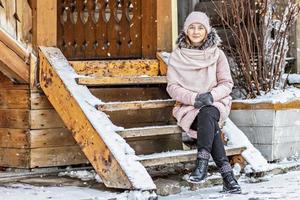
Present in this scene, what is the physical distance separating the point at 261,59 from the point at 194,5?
2.28m

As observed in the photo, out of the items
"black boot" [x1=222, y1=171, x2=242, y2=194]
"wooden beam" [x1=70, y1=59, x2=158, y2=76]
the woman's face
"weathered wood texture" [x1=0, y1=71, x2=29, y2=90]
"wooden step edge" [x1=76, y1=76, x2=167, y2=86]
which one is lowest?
"black boot" [x1=222, y1=171, x2=242, y2=194]

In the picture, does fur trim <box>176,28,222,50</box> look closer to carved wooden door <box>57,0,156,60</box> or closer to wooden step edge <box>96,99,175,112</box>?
wooden step edge <box>96,99,175,112</box>

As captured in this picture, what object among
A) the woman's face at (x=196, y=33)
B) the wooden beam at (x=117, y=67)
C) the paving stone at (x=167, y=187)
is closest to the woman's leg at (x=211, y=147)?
the paving stone at (x=167, y=187)

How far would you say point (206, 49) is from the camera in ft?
14.8

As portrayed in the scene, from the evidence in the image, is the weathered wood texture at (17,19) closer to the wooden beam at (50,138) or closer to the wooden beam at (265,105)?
the wooden beam at (50,138)

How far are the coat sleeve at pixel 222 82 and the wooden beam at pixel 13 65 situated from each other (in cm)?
157

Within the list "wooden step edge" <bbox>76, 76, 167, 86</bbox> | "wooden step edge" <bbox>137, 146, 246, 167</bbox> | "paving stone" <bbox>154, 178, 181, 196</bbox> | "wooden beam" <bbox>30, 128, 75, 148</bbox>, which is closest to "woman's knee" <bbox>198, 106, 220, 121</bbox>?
"wooden step edge" <bbox>137, 146, 246, 167</bbox>

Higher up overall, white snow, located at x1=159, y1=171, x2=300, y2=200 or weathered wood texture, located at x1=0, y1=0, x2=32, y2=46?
weathered wood texture, located at x1=0, y1=0, x2=32, y2=46

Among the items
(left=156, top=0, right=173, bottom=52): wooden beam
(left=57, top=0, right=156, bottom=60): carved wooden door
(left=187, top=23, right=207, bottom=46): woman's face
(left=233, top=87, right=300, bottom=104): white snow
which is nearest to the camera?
(left=187, top=23, right=207, bottom=46): woman's face

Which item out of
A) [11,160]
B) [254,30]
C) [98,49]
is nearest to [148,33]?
[98,49]

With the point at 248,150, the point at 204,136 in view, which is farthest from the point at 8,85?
the point at 248,150

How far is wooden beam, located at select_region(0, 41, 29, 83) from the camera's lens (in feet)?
15.6

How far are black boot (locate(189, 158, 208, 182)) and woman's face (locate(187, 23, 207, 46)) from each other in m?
0.97

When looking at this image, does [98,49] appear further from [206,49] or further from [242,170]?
[242,170]
